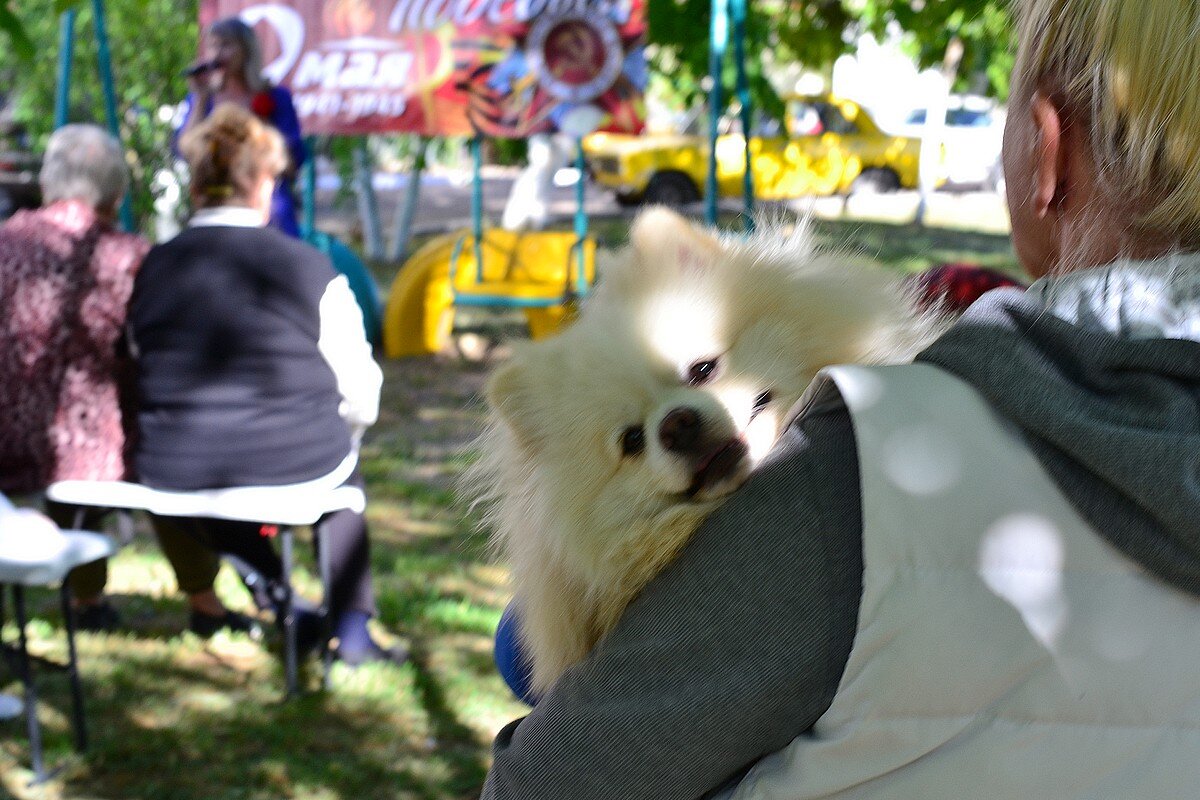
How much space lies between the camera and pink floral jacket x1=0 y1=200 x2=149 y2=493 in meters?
3.96

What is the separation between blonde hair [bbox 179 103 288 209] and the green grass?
139cm

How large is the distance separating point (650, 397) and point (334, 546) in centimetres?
302

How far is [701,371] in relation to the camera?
1.45 m

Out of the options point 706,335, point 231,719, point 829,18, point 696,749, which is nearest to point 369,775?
point 231,719

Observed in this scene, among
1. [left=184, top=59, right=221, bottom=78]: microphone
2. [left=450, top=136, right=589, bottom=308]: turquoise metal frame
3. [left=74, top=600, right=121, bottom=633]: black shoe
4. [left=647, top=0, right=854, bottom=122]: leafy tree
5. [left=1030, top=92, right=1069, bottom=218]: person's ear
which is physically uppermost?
[left=647, top=0, right=854, bottom=122]: leafy tree

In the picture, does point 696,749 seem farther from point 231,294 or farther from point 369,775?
point 231,294

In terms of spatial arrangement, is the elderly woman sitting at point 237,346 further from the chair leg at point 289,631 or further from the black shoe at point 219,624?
the black shoe at point 219,624

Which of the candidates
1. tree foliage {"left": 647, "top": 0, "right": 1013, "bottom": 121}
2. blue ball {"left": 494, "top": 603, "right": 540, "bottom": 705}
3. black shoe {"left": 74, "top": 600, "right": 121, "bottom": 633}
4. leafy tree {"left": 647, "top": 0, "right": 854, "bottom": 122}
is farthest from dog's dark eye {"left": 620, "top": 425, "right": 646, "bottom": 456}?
leafy tree {"left": 647, "top": 0, "right": 854, "bottom": 122}

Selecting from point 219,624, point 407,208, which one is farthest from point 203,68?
point 407,208

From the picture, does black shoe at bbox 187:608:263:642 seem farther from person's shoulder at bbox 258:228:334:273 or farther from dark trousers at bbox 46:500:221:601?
person's shoulder at bbox 258:228:334:273

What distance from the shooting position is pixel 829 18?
642cm

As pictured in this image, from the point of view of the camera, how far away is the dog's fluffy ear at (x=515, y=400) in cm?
133

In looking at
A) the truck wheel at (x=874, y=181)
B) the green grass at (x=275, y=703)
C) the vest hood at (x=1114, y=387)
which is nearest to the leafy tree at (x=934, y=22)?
the green grass at (x=275, y=703)

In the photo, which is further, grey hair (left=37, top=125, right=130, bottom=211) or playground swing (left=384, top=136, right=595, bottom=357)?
playground swing (left=384, top=136, right=595, bottom=357)
